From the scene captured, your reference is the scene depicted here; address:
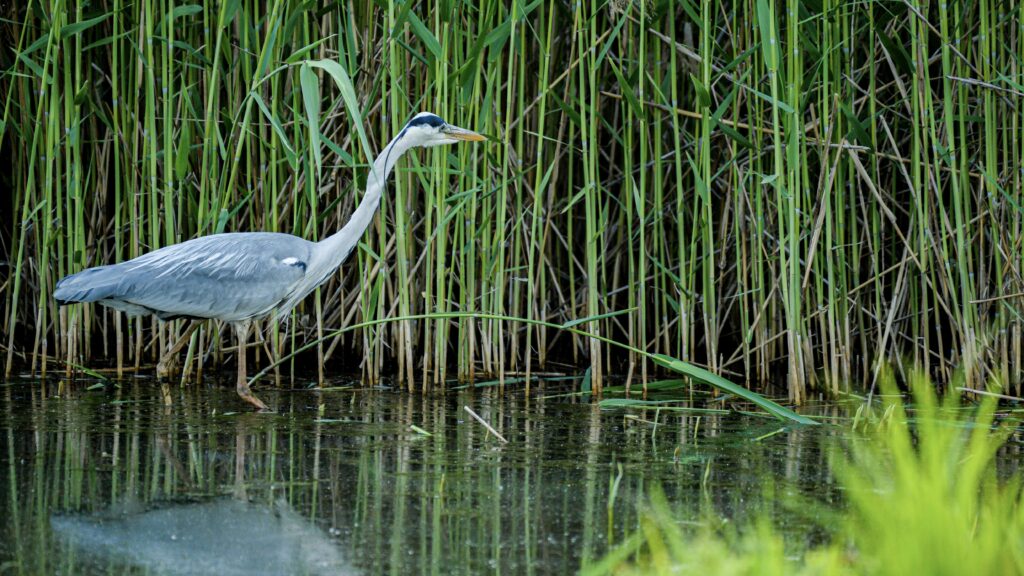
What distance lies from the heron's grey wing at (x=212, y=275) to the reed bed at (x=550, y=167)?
0.45 ft

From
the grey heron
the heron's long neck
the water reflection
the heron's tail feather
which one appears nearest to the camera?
the water reflection

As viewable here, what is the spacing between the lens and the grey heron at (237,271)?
5207mm

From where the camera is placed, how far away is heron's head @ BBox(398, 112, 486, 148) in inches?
206

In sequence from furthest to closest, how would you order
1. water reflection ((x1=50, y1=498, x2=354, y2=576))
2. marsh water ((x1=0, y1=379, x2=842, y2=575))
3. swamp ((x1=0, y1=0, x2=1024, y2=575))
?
swamp ((x1=0, y1=0, x2=1024, y2=575)) → marsh water ((x1=0, y1=379, x2=842, y2=575)) → water reflection ((x1=50, y1=498, x2=354, y2=576))

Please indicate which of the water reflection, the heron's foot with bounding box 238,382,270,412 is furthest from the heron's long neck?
the water reflection

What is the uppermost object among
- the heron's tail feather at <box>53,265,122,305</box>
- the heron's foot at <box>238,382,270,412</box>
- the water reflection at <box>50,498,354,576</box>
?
the heron's tail feather at <box>53,265,122,305</box>

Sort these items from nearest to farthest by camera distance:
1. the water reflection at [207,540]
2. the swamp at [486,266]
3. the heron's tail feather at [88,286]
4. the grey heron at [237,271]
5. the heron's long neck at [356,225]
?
the water reflection at [207,540] → the swamp at [486,266] → the heron's tail feather at [88,286] → the grey heron at [237,271] → the heron's long neck at [356,225]

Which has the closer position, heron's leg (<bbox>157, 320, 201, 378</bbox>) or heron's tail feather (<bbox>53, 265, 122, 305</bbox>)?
heron's tail feather (<bbox>53, 265, 122, 305</bbox>)

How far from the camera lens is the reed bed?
527 centimetres

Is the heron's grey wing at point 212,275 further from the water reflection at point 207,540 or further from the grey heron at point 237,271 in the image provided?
the water reflection at point 207,540

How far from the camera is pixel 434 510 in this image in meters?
3.53

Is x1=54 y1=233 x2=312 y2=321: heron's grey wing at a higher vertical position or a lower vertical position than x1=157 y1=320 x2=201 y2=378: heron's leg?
higher

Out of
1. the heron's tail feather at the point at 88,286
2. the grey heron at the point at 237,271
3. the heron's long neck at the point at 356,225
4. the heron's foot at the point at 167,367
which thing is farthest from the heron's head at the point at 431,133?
the heron's foot at the point at 167,367

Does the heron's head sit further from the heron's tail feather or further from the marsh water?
the heron's tail feather
